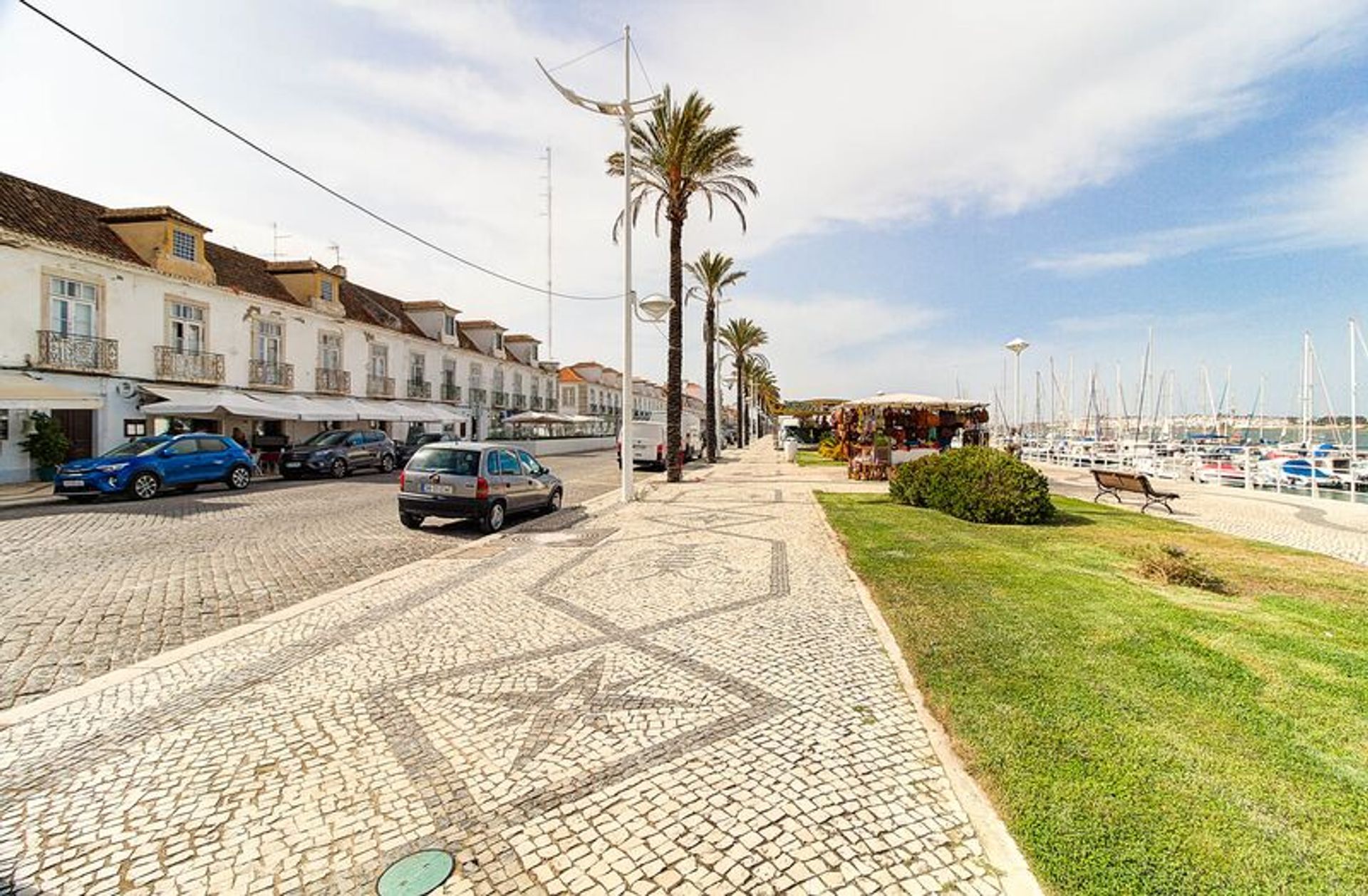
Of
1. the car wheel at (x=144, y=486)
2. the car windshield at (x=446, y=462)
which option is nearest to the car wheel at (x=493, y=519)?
the car windshield at (x=446, y=462)

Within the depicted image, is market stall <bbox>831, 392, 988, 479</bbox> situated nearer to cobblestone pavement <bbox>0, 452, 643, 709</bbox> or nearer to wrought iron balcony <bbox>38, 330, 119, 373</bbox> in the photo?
cobblestone pavement <bbox>0, 452, 643, 709</bbox>

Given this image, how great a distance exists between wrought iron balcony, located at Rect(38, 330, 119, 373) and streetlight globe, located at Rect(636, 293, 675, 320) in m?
17.6

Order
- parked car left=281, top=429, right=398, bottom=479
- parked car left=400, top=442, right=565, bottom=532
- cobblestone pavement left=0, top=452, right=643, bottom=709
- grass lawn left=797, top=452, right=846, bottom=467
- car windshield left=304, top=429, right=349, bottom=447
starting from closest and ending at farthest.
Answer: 1. cobblestone pavement left=0, top=452, right=643, bottom=709
2. parked car left=400, top=442, right=565, bottom=532
3. parked car left=281, top=429, right=398, bottom=479
4. car windshield left=304, top=429, right=349, bottom=447
5. grass lawn left=797, top=452, right=846, bottom=467

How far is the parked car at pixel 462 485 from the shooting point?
10.7 m

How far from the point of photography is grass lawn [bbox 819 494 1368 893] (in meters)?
2.55

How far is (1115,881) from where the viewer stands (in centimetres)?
238

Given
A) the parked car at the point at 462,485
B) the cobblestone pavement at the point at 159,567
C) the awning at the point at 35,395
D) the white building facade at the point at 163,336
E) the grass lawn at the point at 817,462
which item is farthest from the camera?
the grass lawn at the point at 817,462

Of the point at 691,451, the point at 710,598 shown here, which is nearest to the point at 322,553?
the point at 710,598

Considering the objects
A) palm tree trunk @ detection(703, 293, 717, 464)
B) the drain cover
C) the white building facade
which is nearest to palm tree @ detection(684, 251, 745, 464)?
palm tree trunk @ detection(703, 293, 717, 464)

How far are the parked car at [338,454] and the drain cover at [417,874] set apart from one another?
21.9 meters

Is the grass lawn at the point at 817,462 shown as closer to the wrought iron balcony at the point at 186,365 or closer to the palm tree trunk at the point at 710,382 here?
the palm tree trunk at the point at 710,382

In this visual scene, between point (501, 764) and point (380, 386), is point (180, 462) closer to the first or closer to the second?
point (501, 764)

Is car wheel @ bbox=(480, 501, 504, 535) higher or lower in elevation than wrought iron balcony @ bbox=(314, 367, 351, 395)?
lower

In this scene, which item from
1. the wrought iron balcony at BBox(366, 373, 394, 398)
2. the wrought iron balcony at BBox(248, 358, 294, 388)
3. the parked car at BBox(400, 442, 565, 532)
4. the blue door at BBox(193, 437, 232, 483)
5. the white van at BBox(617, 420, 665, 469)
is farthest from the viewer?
the wrought iron balcony at BBox(366, 373, 394, 398)
